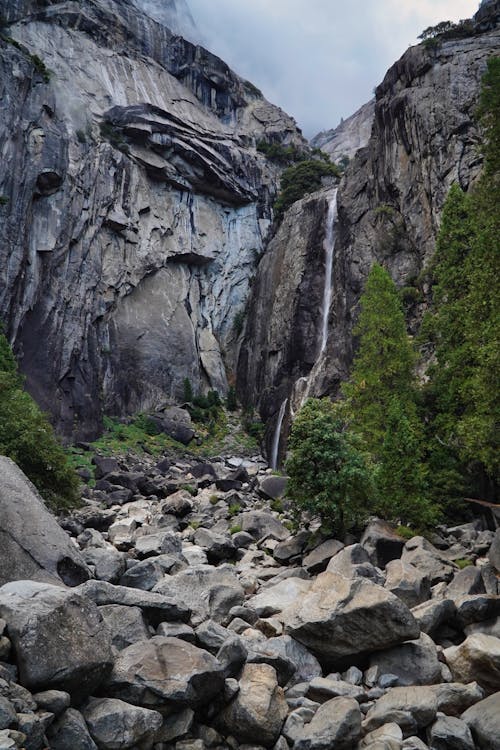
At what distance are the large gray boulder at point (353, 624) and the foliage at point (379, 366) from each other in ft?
42.3

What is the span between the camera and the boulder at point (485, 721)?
6.81 meters

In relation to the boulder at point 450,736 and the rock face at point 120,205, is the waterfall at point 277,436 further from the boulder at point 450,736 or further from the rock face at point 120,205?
the boulder at point 450,736

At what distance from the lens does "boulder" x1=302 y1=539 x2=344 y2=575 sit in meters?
15.2

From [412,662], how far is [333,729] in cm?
252

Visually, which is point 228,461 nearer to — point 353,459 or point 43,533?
point 353,459

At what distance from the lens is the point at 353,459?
17.2 m

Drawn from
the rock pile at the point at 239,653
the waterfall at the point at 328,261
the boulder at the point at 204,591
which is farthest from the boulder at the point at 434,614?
the waterfall at the point at 328,261

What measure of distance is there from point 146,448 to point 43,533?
3450 cm

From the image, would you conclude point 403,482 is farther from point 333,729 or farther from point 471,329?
point 333,729

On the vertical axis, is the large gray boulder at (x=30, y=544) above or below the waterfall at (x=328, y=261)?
below

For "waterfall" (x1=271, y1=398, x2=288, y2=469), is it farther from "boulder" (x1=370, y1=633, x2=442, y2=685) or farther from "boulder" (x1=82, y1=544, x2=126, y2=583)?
"boulder" (x1=370, y1=633, x2=442, y2=685)

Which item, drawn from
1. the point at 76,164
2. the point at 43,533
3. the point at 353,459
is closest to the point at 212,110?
the point at 76,164

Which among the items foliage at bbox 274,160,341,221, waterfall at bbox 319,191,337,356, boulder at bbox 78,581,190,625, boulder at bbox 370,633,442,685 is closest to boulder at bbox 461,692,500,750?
boulder at bbox 370,633,442,685

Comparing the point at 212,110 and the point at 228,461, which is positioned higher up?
the point at 212,110
